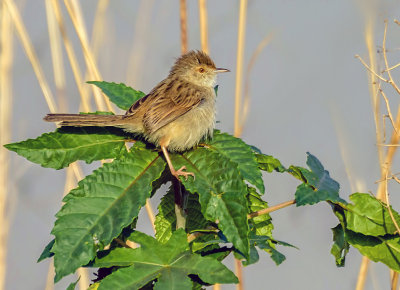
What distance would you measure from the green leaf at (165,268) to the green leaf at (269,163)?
38cm

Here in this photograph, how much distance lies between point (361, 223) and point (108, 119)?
918mm

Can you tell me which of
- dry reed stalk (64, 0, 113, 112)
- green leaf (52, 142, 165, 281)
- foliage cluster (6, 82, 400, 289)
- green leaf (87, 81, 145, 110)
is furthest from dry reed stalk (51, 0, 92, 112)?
green leaf (52, 142, 165, 281)

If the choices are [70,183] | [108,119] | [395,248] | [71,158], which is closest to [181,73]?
[70,183]

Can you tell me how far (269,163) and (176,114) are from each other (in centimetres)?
82

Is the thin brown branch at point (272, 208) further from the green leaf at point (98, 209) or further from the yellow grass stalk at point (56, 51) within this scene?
the yellow grass stalk at point (56, 51)

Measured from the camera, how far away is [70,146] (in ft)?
6.04

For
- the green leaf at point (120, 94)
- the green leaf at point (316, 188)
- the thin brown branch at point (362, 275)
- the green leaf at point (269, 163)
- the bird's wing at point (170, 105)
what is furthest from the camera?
the thin brown branch at point (362, 275)

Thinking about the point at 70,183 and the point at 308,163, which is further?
the point at 70,183

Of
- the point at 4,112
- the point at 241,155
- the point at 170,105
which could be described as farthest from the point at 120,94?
the point at 4,112

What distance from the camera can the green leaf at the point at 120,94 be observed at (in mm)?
2191

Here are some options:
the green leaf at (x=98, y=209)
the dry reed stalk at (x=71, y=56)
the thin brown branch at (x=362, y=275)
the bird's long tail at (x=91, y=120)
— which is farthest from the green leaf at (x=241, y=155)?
the thin brown branch at (x=362, y=275)

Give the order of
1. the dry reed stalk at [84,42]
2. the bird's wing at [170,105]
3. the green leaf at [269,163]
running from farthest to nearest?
1. the dry reed stalk at [84,42]
2. the bird's wing at [170,105]
3. the green leaf at [269,163]

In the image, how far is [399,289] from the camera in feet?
8.82

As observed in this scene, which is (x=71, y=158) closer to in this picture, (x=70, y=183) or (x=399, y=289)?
(x=399, y=289)
